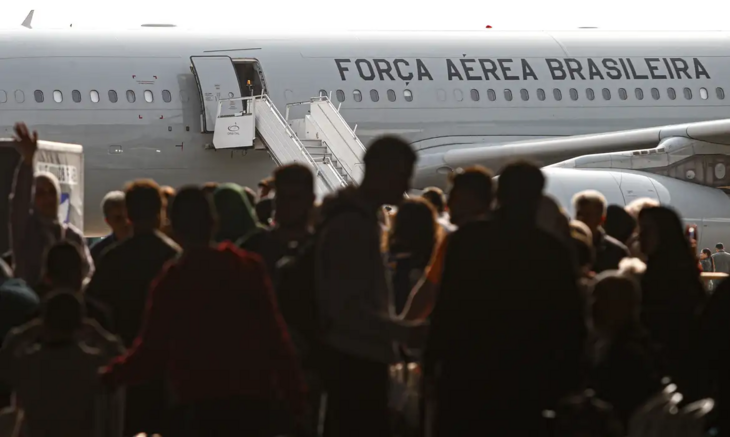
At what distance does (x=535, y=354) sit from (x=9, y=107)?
15.9m

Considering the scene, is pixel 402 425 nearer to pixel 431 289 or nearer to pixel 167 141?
pixel 431 289

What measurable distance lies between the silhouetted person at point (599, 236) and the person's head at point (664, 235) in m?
1.55

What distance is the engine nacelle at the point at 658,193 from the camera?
55.6 feet

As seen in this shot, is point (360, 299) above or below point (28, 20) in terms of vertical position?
below

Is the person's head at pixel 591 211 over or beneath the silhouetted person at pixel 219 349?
over

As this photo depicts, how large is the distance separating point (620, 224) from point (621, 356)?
3.19 metres

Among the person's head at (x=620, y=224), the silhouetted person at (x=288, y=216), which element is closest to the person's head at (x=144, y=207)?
the silhouetted person at (x=288, y=216)

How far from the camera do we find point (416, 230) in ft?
24.1

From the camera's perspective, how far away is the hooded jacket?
19.5 ft

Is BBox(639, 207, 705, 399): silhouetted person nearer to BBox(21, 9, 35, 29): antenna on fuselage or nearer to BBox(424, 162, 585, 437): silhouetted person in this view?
BBox(424, 162, 585, 437): silhouetted person

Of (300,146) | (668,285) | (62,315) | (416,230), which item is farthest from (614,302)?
(300,146)

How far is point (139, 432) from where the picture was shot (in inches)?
266

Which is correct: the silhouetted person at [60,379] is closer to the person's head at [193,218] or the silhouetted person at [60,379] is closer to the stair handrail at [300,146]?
the person's head at [193,218]

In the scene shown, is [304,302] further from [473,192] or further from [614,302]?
[614,302]
